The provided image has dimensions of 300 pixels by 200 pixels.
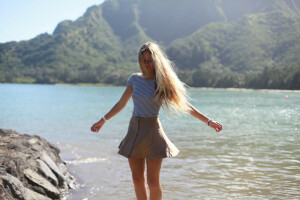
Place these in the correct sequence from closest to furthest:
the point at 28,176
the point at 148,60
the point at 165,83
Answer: the point at 165,83
the point at 148,60
the point at 28,176

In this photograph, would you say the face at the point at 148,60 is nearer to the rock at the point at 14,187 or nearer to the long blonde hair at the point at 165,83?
the long blonde hair at the point at 165,83

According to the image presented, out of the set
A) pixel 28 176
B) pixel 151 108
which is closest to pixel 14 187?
pixel 28 176

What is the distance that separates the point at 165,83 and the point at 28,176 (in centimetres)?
433

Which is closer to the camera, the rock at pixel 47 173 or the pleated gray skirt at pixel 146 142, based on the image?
the pleated gray skirt at pixel 146 142

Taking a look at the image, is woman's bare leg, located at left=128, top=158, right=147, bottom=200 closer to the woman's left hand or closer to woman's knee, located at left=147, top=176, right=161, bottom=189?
woman's knee, located at left=147, top=176, right=161, bottom=189

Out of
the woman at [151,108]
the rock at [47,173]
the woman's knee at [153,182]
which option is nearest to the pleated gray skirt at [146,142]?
the woman at [151,108]

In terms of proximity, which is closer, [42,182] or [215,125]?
[215,125]

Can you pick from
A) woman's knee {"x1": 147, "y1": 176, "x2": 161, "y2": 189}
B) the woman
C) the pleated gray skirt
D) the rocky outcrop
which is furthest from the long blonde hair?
the rocky outcrop

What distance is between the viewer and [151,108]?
434 centimetres

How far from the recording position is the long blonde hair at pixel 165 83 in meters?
4.24

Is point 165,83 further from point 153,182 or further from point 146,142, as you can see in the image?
point 153,182

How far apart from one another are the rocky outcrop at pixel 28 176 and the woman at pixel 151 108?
2555 mm

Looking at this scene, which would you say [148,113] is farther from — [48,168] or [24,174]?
[48,168]

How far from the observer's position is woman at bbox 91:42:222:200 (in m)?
4.27
